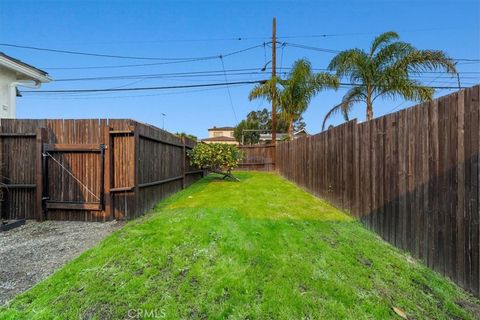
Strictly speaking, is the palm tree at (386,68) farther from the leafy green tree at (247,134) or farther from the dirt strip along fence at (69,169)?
the leafy green tree at (247,134)

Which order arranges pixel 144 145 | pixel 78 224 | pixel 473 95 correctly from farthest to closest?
pixel 144 145 → pixel 78 224 → pixel 473 95

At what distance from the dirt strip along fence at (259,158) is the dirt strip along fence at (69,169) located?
40.6ft

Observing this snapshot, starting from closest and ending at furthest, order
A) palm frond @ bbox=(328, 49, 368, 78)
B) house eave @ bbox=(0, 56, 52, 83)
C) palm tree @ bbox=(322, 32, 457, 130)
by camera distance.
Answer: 1. house eave @ bbox=(0, 56, 52, 83)
2. palm tree @ bbox=(322, 32, 457, 130)
3. palm frond @ bbox=(328, 49, 368, 78)

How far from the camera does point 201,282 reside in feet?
9.08

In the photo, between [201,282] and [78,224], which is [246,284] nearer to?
[201,282]

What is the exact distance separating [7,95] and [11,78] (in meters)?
0.52

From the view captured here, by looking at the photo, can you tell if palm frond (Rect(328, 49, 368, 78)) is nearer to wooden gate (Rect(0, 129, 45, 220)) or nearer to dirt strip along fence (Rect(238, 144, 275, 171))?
dirt strip along fence (Rect(238, 144, 275, 171))

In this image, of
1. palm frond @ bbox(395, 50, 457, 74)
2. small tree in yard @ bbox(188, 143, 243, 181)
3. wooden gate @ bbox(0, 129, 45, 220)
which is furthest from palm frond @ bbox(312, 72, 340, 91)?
wooden gate @ bbox(0, 129, 45, 220)

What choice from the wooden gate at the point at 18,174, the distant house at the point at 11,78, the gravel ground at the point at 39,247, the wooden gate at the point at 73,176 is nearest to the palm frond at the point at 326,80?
the wooden gate at the point at 73,176

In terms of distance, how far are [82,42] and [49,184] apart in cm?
1421

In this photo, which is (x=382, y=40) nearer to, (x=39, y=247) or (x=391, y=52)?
(x=391, y=52)

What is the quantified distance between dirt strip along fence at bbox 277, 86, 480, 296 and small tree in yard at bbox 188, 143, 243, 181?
19.8 feet

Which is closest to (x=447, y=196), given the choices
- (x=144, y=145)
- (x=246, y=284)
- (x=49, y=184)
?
(x=246, y=284)

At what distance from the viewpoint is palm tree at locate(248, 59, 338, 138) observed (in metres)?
14.9
